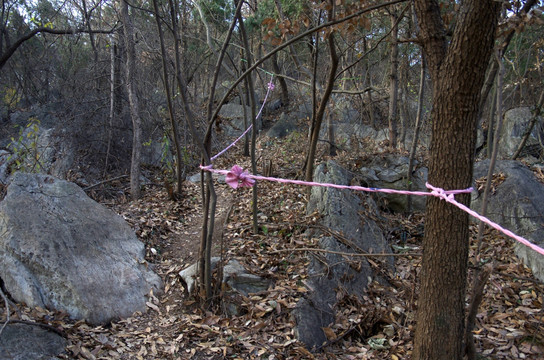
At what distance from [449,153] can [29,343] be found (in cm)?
324

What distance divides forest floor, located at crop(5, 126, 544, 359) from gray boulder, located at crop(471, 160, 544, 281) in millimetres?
316

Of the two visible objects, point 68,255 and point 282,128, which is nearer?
point 68,255

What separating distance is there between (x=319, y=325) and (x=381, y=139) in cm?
697

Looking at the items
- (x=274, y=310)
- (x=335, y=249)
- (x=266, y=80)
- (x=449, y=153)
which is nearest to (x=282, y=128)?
(x=266, y=80)

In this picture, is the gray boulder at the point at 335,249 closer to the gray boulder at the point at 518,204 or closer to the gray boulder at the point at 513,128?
the gray boulder at the point at 518,204

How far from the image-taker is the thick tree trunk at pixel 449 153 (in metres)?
2.29

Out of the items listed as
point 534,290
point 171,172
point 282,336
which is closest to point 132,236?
point 282,336

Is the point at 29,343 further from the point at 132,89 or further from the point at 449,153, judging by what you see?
the point at 132,89

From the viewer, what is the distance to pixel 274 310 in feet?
12.5

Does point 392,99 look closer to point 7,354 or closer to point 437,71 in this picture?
point 437,71

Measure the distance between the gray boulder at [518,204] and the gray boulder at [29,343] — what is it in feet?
17.1

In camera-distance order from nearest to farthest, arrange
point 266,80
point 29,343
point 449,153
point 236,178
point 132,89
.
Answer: point 449,153 → point 29,343 → point 236,178 → point 132,89 → point 266,80

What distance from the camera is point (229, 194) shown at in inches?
264

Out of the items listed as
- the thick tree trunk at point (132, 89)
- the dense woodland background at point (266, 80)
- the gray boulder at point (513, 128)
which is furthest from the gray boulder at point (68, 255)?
the gray boulder at point (513, 128)
